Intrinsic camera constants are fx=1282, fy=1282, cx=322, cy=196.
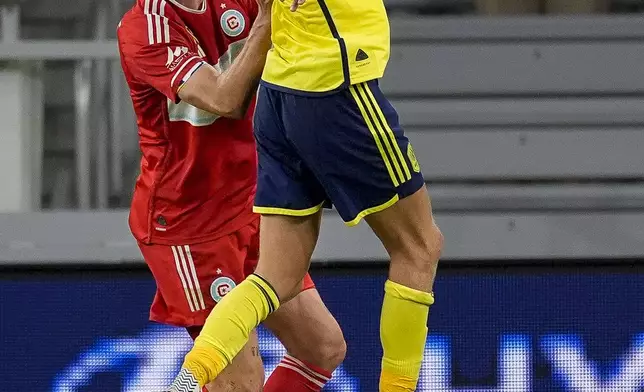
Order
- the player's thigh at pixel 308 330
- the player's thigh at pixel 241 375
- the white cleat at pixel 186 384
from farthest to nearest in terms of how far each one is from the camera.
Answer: the player's thigh at pixel 308 330, the player's thigh at pixel 241 375, the white cleat at pixel 186 384

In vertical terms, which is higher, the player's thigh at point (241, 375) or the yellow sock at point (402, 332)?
the yellow sock at point (402, 332)

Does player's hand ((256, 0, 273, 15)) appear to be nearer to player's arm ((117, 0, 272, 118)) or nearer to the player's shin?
player's arm ((117, 0, 272, 118))

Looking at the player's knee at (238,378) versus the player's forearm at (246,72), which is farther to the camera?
the player's knee at (238,378)

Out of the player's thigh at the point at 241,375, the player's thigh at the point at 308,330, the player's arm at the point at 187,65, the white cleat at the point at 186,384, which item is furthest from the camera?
the player's thigh at the point at 308,330

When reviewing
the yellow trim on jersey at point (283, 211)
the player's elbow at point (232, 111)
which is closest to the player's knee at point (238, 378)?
the yellow trim on jersey at point (283, 211)

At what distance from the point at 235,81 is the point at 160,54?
0.23 meters

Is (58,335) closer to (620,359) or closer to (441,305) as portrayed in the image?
(441,305)

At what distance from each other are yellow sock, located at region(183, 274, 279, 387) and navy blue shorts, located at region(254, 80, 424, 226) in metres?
0.18

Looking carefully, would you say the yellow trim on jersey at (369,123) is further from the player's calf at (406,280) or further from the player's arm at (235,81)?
the player's arm at (235,81)

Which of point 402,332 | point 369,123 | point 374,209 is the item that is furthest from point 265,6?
point 402,332

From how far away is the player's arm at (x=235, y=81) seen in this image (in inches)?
110

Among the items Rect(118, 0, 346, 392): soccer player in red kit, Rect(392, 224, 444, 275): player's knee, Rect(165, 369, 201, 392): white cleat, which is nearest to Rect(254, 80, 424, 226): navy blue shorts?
Rect(392, 224, 444, 275): player's knee

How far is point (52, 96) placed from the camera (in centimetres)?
474

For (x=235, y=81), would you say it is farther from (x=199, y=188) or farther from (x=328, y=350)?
(x=328, y=350)
